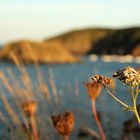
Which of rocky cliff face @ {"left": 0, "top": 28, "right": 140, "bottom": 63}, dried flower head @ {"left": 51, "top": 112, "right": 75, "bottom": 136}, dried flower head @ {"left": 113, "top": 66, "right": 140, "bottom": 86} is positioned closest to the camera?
dried flower head @ {"left": 113, "top": 66, "right": 140, "bottom": 86}

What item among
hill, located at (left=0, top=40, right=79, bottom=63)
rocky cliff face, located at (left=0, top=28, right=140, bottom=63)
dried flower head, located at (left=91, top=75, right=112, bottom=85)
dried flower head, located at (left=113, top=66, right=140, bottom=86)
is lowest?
rocky cliff face, located at (left=0, top=28, right=140, bottom=63)

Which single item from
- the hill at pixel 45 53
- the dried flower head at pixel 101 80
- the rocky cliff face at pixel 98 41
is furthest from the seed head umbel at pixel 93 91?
the rocky cliff face at pixel 98 41

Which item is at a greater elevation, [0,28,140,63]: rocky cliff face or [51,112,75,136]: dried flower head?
[51,112,75,136]: dried flower head

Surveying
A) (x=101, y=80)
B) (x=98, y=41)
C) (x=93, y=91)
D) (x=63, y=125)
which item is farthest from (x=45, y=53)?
(x=101, y=80)

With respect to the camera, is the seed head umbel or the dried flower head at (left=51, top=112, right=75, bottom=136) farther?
the seed head umbel

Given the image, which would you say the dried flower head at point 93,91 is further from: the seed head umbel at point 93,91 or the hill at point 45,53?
the hill at point 45,53

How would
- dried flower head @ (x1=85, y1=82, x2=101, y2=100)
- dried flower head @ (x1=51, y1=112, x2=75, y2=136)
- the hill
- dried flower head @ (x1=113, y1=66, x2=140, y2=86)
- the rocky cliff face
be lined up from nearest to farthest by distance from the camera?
dried flower head @ (x1=113, y1=66, x2=140, y2=86)
dried flower head @ (x1=51, y1=112, x2=75, y2=136)
dried flower head @ (x1=85, y1=82, x2=101, y2=100)
the hill
the rocky cliff face

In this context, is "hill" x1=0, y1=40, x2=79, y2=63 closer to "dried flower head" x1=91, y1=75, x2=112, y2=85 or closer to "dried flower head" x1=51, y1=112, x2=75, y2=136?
"dried flower head" x1=51, y1=112, x2=75, y2=136

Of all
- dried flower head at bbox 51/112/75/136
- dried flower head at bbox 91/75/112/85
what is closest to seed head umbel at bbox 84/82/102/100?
dried flower head at bbox 51/112/75/136

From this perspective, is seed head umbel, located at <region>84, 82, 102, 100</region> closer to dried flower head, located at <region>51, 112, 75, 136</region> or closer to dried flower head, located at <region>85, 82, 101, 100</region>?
dried flower head, located at <region>85, 82, 101, 100</region>

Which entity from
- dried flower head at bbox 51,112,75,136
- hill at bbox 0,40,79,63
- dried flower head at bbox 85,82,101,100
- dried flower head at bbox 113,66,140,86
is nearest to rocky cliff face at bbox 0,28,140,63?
hill at bbox 0,40,79,63

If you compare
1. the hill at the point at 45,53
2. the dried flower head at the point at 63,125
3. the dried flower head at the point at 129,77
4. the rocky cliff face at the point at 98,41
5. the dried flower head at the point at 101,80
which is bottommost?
the rocky cliff face at the point at 98,41
